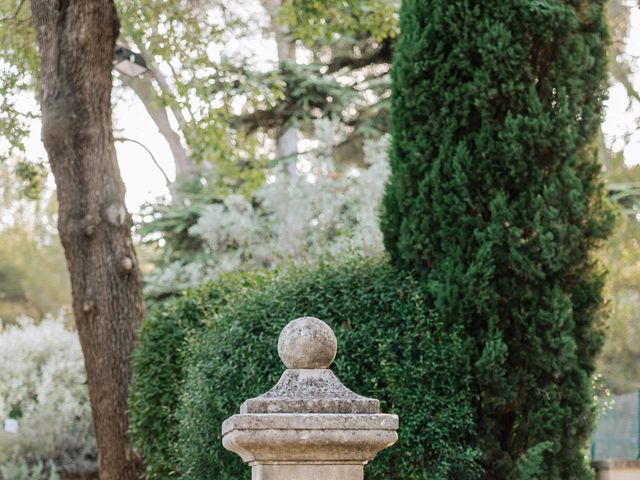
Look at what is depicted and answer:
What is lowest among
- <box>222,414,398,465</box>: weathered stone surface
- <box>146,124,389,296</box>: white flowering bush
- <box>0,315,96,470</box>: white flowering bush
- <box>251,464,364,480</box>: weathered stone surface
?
<box>0,315,96,470</box>: white flowering bush

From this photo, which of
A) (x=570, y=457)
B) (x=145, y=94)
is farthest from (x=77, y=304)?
(x=145, y=94)

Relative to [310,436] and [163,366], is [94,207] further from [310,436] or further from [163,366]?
[310,436]

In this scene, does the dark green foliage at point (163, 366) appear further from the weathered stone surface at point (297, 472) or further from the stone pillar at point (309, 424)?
the weathered stone surface at point (297, 472)

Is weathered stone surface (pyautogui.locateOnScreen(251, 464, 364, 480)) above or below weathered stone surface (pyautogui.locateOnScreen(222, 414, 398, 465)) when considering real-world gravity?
below

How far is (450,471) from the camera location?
244 inches

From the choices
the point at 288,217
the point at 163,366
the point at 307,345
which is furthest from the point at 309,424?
the point at 288,217

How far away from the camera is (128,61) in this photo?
9859 mm

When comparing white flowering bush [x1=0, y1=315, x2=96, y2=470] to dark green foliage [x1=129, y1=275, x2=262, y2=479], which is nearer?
dark green foliage [x1=129, y1=275, x2=262, y2=479]

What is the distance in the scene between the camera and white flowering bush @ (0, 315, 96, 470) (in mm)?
11102

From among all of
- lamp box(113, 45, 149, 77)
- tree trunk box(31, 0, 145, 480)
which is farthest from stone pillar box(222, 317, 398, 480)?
lamp box(113, 45, 149, 77)

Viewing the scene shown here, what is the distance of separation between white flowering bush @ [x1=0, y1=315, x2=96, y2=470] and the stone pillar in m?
8.13

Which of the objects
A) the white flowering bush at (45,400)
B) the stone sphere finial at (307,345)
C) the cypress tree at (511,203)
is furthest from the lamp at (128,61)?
the stone sphere finial at (307,345)

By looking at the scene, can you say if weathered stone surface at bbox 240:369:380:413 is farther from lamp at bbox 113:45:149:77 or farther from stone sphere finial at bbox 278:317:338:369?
lamp at bbox 113:45:149:77

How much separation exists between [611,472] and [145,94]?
36.6 feet
